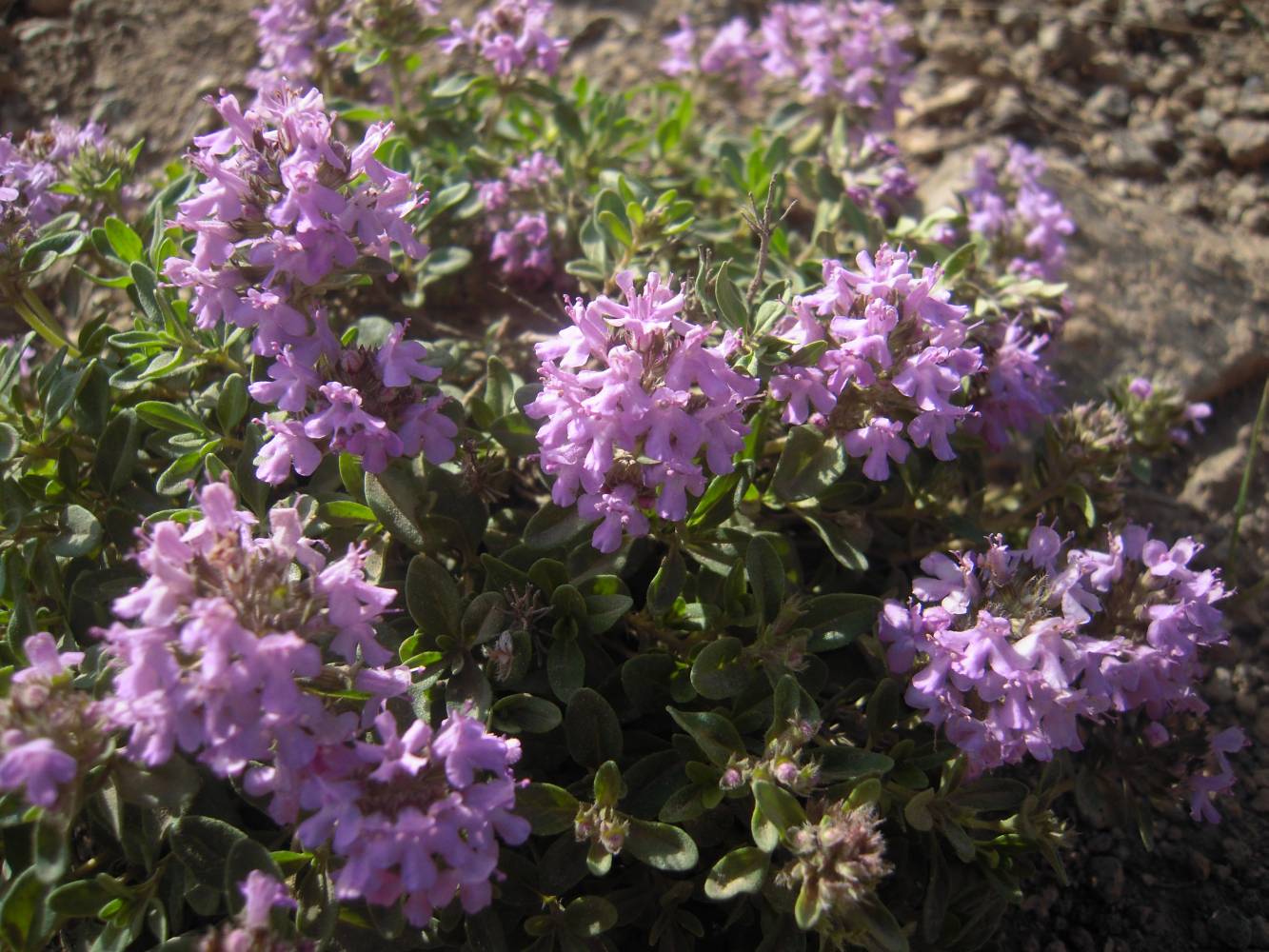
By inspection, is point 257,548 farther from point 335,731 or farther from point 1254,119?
point 1254,119

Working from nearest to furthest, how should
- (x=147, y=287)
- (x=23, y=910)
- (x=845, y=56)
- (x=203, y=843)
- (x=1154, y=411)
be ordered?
(x=23, y=910) → (x=203, y=843) → (x=147, y=287) → (x=1154, y=411) → (x=845, y=56)

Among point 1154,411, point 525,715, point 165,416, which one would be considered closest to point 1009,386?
point 1154,411

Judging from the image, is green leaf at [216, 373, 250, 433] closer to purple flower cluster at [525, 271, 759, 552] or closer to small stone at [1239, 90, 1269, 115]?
purple flower cluster at [525, 271, 759, 552]

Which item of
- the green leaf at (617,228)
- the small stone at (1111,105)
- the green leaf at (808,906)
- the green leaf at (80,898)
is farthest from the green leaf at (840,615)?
the small stone at (1111,105)

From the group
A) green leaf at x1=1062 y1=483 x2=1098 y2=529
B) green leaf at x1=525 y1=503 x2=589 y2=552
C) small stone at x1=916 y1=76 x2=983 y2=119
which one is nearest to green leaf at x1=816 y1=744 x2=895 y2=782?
green leaf at x1=525 y1=503 x2=589 y2=552

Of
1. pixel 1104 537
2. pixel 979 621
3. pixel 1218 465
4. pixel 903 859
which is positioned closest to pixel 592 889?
pixel 903 859

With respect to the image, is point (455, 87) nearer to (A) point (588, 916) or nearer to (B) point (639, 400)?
(B) point (639, 400)

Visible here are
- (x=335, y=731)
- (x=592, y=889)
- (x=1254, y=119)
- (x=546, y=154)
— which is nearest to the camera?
(x=335, y=731)
